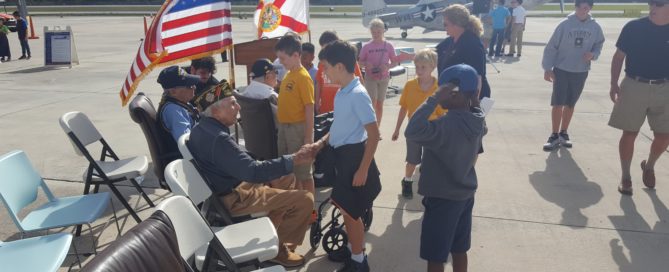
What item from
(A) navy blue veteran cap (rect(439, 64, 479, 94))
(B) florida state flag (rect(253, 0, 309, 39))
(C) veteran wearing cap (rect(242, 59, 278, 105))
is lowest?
(C) veteran wearing cap (rect(242, 59, 278, 105))

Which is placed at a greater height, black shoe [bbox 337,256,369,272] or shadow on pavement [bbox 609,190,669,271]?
black shoe [bbox 337,256,369,272]

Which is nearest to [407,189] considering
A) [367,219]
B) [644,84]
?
[367,219]

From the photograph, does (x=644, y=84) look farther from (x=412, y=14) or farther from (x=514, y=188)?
→ (x=412, y=14)

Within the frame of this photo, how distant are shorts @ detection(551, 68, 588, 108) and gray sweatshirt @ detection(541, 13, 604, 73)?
8 cm

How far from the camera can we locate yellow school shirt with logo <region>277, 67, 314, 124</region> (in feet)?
13.5

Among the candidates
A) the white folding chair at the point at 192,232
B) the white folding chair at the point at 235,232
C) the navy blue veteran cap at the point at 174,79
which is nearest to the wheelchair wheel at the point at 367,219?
the white folding chair at the point at 235,232

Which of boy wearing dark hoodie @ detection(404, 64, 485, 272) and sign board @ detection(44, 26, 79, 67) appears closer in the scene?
boy wearing dark hoodie @ detection(404, 64, 485, 272)

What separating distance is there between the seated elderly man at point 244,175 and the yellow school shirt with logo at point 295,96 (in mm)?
825

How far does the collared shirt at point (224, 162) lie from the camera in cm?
312

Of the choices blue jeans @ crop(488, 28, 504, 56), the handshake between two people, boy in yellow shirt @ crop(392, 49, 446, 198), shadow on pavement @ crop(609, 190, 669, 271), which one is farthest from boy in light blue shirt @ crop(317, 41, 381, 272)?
blue jeans @ crop(488, 28, 504, 56)

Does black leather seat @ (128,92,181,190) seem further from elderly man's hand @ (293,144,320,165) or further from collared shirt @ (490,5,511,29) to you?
collared shirt @ (490,5,511,29)

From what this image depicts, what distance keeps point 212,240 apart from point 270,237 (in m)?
0.44

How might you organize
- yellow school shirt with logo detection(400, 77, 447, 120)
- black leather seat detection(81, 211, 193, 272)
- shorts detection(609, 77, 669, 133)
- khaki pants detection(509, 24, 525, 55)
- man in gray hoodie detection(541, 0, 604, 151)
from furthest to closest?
1. khaki pants detection(509, 24, 525, 55)
2. man in gray hoodie detection(541, 0, 604, 151)
3. shorts detection(609, 77, 669, 133)
4. yellow school shirt with logo detection(400, 77, 447, 120)
5. black leather seat detection(81, 211, 193, 272)

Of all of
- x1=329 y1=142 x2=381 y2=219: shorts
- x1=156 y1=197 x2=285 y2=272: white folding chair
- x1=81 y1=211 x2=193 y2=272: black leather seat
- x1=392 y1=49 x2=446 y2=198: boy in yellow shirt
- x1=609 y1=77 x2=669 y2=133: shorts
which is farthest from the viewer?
x1=609 y1=77 x2=669 y2=133: shorts
